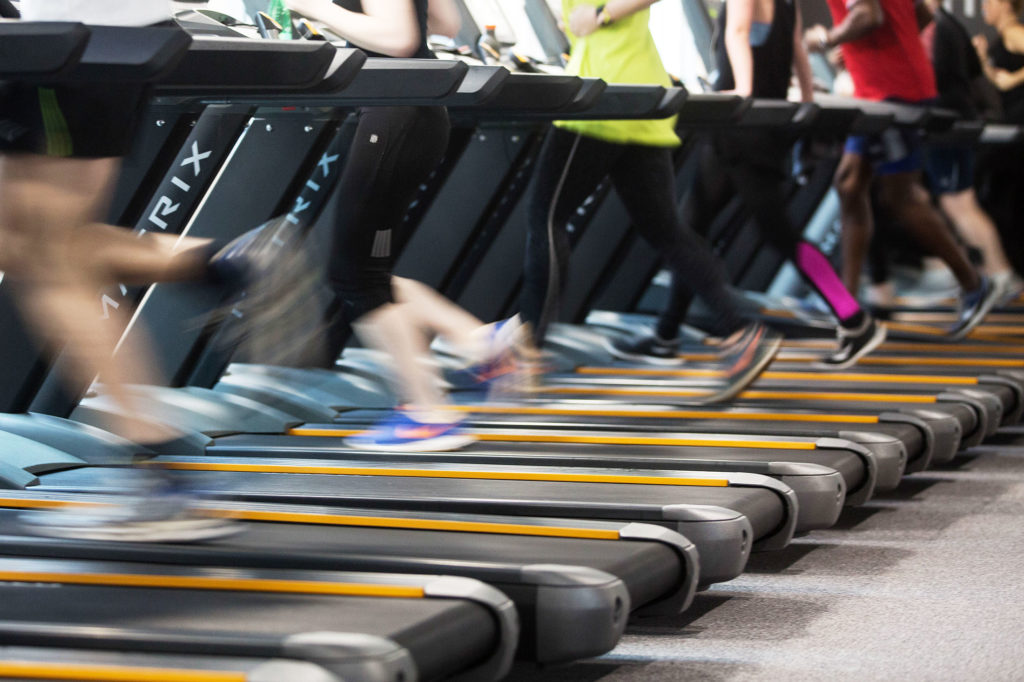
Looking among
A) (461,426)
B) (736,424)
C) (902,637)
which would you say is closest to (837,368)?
(736,424)

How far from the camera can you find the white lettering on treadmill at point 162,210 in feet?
10.8

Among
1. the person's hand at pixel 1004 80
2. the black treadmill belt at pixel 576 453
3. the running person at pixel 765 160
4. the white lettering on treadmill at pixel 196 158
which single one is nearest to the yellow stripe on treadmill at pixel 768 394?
the running person at pixel 765 160

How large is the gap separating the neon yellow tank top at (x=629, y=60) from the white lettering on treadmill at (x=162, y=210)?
112 cm

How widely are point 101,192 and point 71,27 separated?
0.85 feet

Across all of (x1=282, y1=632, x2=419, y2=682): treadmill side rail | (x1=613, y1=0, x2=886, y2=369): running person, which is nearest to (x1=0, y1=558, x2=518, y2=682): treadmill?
(x1=282, y1=632, x2=419, y2=682): treadmill side rail

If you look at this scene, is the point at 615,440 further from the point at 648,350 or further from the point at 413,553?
the point at 648,350

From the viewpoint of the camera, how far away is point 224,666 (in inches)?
55.3

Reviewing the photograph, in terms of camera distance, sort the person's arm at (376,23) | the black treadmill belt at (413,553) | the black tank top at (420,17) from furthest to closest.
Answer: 1. the black tank top at (420,17)
2. the person's arm at (376,23)
3. the black treadmill belt at (413,553)

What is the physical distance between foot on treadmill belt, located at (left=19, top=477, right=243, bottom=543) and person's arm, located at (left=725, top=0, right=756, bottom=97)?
249 centimetres

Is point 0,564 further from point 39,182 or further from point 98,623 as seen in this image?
point 39,182

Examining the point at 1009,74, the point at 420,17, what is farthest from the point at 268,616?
the point at 1009,74

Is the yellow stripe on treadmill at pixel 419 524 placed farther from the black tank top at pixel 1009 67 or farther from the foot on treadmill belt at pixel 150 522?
the black tank top at pixel 1009 67

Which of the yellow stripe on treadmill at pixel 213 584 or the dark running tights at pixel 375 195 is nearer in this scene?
the yellow stripe on treadmill at pixel 213 584

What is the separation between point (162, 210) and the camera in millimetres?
3289
